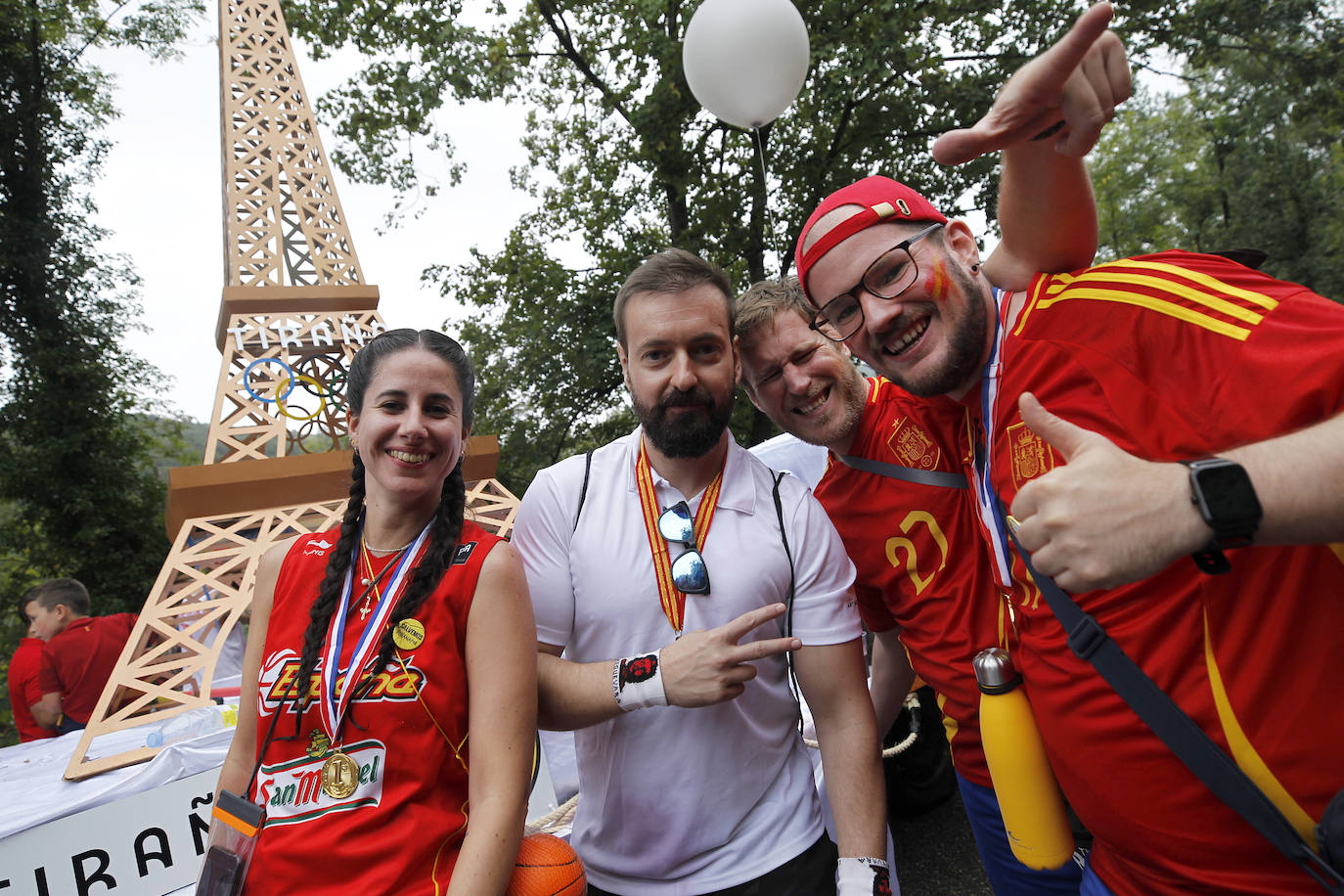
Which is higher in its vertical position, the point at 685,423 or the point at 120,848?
the point at 685,423

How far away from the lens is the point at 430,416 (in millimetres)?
2053

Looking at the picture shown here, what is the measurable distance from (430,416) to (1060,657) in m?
1.75

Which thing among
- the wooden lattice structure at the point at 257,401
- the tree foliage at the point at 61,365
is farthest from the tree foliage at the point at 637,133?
the tree foliage at the point at 61,365

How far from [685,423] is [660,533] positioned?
0.34m

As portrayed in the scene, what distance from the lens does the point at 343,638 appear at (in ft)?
6.00

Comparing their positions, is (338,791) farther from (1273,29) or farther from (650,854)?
(1273,29)

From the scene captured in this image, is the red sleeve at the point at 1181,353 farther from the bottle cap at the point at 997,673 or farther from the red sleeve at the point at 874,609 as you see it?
the red sleeve at the point at 874,609

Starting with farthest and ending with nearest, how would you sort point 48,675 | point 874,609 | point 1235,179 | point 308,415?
point 1235,179
point 308,415
point 48,675
point 874,609

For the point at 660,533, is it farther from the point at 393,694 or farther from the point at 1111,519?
the point at 1111,519

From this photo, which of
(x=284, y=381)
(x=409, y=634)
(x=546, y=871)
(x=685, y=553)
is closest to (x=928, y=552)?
(x=685, y=553)

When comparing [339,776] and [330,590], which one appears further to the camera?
[330,590]

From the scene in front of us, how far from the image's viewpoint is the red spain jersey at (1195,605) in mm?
1229

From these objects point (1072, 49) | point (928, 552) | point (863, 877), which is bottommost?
point (863, 877)

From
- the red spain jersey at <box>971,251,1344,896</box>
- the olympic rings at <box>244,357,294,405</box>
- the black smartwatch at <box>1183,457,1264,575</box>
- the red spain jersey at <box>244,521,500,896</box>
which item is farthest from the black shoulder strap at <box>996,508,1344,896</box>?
the olympic rings at <box>244,357,294,405</box>
